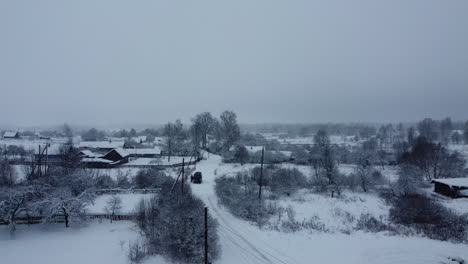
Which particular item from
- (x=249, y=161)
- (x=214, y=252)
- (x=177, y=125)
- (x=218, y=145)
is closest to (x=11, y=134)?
(x=177, y=125)

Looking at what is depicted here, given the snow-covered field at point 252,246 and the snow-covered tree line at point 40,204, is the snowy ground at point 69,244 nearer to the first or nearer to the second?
the snow-covered field at point 252,246

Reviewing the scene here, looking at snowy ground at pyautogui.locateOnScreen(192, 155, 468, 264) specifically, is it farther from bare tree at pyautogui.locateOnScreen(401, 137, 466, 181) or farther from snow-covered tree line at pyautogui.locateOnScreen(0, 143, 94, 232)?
bare tree at pyautogui.locateOnScreen(401, 137, 466, 181)

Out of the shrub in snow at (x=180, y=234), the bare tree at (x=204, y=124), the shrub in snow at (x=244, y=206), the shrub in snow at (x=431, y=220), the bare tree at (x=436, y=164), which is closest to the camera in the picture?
the shrub in snow at (x=180, y=234)

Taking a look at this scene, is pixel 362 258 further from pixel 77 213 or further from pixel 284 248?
pixel 77 213

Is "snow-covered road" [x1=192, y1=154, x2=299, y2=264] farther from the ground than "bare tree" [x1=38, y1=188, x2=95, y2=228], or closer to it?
closer to it

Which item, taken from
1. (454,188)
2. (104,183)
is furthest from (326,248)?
(104,183)

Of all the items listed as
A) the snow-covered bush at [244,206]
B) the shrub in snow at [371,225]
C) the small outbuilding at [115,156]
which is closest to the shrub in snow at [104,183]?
the snow-covered bush at [244,206]

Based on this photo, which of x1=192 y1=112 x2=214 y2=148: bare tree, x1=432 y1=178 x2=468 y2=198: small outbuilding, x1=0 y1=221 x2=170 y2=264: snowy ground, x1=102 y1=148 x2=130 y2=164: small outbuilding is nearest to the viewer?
x1=0 y1=221 x2=170 y2=264: snowy ground

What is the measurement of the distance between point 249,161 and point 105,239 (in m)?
36.4

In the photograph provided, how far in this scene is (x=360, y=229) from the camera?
16.6 m

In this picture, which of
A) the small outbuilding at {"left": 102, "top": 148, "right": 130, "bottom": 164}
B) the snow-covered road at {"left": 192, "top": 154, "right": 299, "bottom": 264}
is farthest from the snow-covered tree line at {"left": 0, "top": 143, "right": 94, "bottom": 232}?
the small outbuilding at {"left": 102, "top": 148, "right": 130, "bottom": 164}

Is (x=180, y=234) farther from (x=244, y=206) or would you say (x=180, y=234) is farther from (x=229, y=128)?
(x=229, y=128)

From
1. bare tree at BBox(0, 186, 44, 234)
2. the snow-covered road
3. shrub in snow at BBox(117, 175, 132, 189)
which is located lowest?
the snow-covered road

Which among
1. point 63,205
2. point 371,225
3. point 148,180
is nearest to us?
point 63,205
